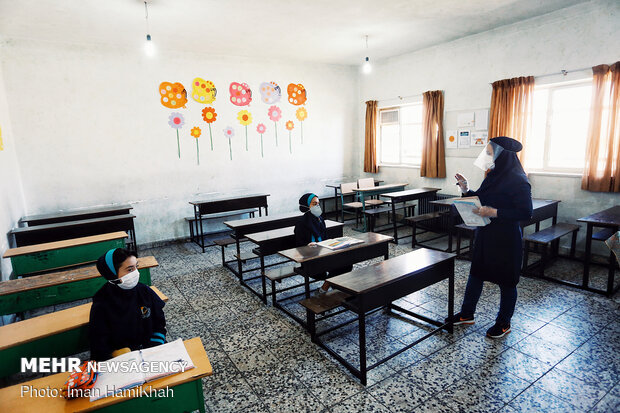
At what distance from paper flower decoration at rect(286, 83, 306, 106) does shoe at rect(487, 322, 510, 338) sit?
5.63 m

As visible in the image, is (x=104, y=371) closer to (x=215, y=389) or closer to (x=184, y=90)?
(x=215, y=389)

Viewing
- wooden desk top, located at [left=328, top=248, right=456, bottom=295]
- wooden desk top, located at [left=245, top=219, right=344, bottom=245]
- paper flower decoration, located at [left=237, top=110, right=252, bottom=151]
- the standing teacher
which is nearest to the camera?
wooden desk top, located at [left=328, top=248, right=456, bottom=295]

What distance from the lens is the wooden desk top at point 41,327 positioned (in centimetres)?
191

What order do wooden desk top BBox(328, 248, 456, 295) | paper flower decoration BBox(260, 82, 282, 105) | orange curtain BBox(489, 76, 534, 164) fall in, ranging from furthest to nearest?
paper flower decoration BBox(260, 82, 282, 105)
orange curtain BBox(489, 76, 534, 164)
wooden desk top BBox(328, 248, 456, 295)

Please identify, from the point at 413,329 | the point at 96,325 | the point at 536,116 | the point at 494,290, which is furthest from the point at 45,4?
the point at 536,116

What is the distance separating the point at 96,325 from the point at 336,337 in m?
1.79

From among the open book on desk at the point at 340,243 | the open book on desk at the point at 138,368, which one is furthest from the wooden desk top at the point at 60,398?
the open book on desk at the point at 340,243

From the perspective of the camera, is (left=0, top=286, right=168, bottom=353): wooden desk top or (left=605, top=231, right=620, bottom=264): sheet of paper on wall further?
(left=605, top=231, right=620, bottom=264): sheet of paper on wall

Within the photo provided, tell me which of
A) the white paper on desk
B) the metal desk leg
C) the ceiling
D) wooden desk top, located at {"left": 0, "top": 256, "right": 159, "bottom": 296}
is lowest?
the metal desk leg

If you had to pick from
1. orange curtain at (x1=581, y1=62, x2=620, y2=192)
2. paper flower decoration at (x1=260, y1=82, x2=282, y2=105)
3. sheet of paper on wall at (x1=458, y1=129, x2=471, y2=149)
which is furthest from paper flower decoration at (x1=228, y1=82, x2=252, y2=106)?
orange curtain at (x1=581, y1=62, x2=620, y2=192)

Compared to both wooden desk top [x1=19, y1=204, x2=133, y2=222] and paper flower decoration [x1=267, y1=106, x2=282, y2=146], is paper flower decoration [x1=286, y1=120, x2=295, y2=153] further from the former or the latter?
wooden desk top [x1=19, y1=204, x2=133, y2=222]

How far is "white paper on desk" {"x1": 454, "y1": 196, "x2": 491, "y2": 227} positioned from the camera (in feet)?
8.62

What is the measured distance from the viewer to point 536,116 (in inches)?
198

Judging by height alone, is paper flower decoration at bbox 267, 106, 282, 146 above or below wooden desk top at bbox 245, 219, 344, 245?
above
